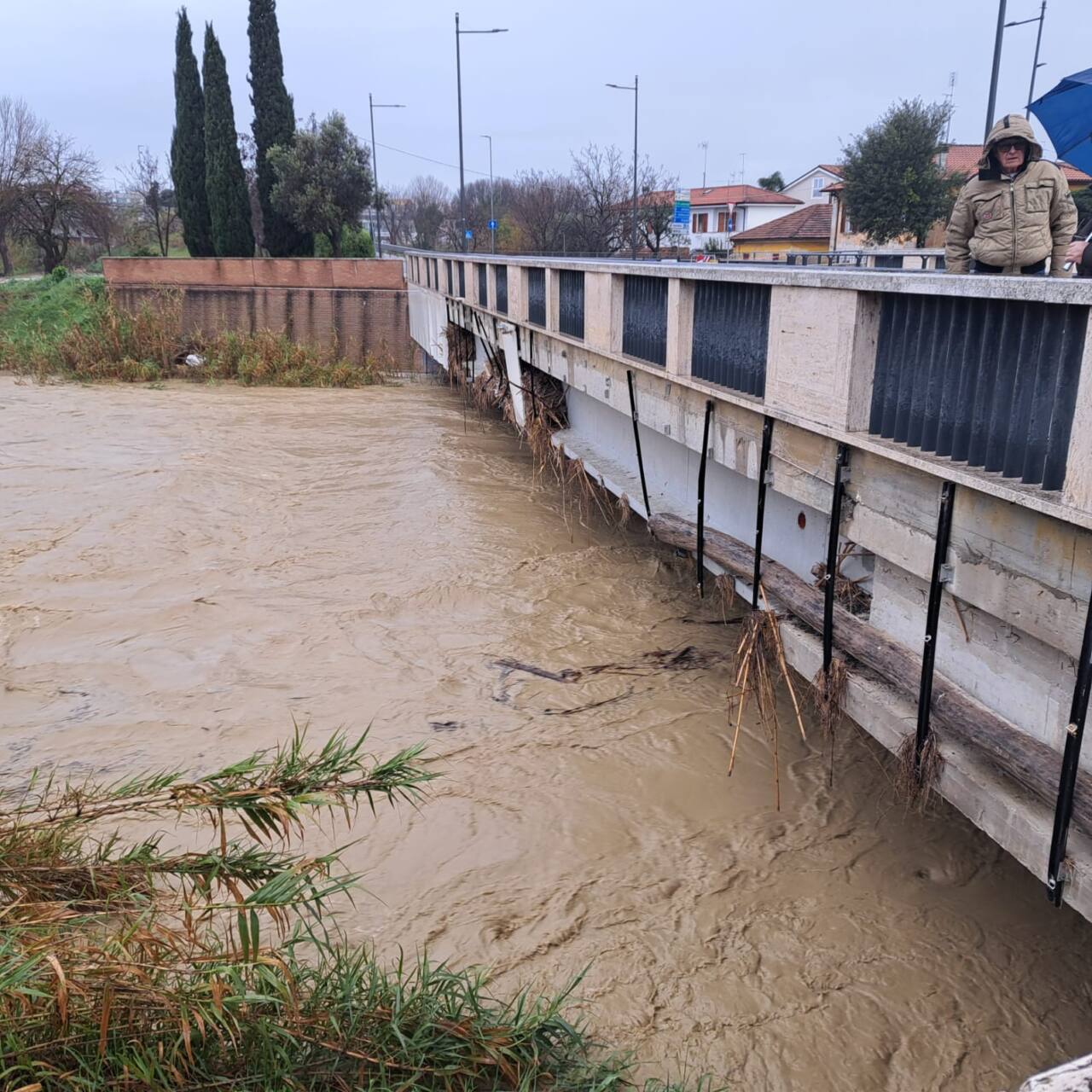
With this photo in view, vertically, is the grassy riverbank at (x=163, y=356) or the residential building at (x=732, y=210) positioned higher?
the residential building at (x=732, y=210)

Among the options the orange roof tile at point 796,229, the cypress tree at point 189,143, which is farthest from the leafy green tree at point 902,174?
the cypress tree at point 189,143

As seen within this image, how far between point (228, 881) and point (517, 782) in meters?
2.28

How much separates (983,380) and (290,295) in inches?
911

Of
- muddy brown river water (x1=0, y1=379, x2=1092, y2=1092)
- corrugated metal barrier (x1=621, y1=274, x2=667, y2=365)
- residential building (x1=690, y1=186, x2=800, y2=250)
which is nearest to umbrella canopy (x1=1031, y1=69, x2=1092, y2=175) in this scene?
corrugated metal barrier (x1=621, y1=274, x2=667, y2=365)

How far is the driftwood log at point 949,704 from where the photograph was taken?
307cm

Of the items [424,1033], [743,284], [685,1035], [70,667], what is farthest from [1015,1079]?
[70,667]

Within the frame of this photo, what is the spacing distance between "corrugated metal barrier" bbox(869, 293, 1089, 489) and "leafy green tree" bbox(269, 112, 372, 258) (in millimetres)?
28064

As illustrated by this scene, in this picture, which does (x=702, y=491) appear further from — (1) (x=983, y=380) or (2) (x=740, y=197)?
(2) (x=740, y=197)

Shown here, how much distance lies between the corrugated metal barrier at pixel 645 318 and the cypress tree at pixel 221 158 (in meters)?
25.6

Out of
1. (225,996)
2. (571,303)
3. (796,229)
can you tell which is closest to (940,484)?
(225,996)

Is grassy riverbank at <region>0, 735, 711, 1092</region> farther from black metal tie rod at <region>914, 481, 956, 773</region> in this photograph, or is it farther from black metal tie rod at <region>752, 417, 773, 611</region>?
black metal tie rod at <region>752, 417, 773, 611</region>

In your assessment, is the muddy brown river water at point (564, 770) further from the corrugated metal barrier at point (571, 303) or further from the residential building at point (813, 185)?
the residential building at point (813, 185)

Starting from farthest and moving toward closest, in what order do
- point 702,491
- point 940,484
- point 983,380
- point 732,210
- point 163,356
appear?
point 732,210, point 163,356, point 702,491, point 940,484, point 983,380

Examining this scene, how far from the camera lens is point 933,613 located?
3510 millimetres
